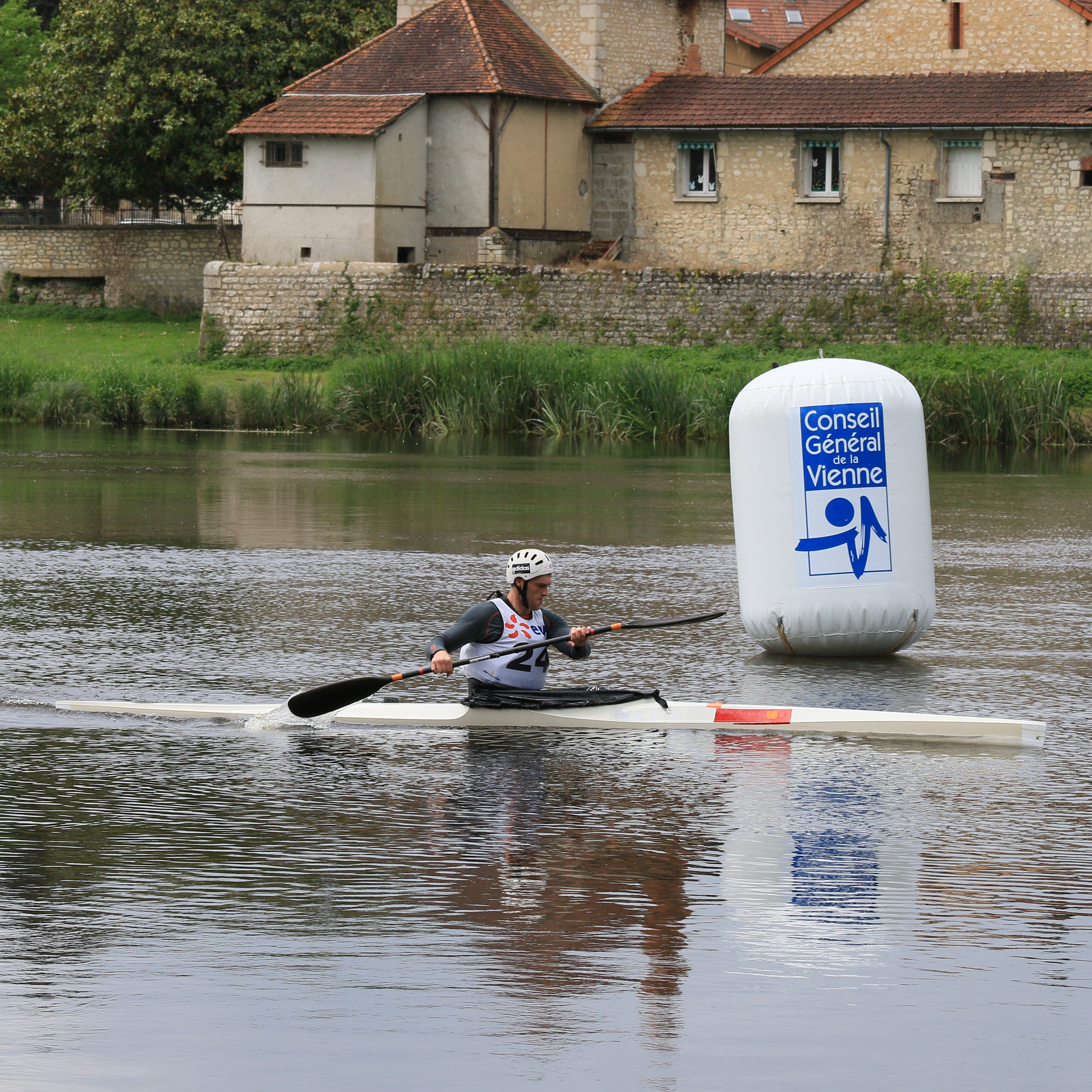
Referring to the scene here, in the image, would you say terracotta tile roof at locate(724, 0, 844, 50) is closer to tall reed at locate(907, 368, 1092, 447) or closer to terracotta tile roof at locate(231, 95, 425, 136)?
terracotta tile roof at locate(231, 95, 425, 136)

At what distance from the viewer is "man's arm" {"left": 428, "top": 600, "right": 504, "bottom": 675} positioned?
11562 millimetres

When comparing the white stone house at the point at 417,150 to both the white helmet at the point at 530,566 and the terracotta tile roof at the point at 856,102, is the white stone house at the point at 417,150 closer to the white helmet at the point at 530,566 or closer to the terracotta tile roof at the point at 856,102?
the terracotta tile roof at the point at 856,102

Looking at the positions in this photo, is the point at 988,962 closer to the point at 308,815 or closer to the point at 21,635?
the point at 308,815

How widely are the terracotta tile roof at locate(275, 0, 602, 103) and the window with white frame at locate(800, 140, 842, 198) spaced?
5507 millimetres

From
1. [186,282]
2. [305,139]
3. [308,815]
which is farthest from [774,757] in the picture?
[186,282]

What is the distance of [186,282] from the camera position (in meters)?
54.5

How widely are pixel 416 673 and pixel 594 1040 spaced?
519 cm

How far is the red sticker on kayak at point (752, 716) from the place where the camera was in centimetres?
1163

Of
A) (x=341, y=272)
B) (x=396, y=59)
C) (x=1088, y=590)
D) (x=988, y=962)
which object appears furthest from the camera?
(x=396, y=59)

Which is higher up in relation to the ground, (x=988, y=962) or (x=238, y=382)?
(x=238, y=382)

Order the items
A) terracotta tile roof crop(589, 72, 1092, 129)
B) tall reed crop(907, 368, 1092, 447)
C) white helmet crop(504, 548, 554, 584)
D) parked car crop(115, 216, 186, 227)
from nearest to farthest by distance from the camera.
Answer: white helmet crop(504, 548, 554, 584), tall reed crop(907, 368, 1092, 447), terracotta tile roof crop(589, 72, 1092, 129), parked car crop(115, 216, 186, 227)

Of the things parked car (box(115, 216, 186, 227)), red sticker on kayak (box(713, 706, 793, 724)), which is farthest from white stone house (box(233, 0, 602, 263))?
red sticker on kayak (box(713, 706, 793, 724))

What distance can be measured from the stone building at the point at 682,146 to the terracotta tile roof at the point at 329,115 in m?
0.07

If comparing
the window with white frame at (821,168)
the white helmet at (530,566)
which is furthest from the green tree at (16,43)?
the white helmet at (530,566)
